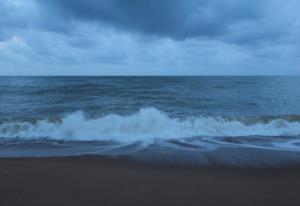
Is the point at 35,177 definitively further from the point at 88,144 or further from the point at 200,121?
the point at 200,121

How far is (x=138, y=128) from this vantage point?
9.08 meters

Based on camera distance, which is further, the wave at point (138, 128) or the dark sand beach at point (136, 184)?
the wave at point (138, 128)

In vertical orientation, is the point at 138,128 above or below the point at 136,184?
below

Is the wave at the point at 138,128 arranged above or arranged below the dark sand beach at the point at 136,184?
below

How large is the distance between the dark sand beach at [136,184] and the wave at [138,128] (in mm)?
2924

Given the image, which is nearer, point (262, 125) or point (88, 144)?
point (88, 144)

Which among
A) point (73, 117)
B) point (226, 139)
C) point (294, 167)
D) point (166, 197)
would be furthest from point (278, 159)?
point (73, 117)

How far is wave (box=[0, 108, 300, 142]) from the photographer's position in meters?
8.34

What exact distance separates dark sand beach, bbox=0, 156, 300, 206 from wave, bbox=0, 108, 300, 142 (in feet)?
9.59

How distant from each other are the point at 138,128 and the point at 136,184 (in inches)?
199

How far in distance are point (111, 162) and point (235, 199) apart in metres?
2.86

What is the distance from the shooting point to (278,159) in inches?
220

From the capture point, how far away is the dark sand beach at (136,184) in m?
3.51

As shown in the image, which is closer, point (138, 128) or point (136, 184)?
point (136, 184)
